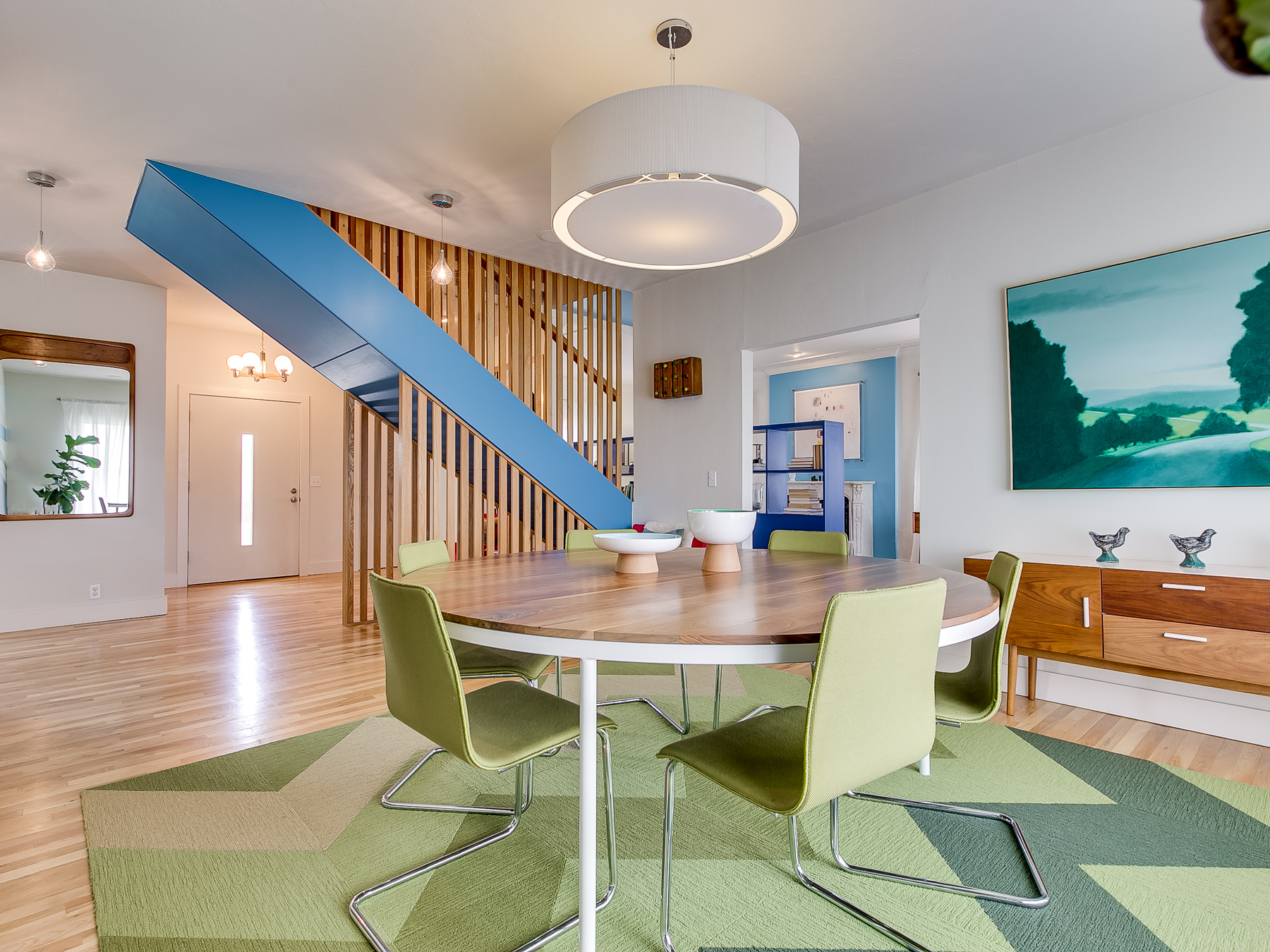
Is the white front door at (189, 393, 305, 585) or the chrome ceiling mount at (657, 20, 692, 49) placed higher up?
the chrome ceiling mount at (657, 20, 692, 49)

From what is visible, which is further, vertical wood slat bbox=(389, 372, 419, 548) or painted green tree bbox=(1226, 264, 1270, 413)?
vertical wood slat bbox=(389, 372, 419, 548)

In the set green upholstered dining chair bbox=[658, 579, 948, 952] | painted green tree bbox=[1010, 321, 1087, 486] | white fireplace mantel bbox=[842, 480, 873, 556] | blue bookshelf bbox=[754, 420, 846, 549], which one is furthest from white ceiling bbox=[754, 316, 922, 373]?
green upholstered dining chair bbox=[658, 579, 948, 952]

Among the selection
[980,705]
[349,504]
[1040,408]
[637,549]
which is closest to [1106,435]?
[1040,408]

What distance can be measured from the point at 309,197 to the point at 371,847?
333 cm

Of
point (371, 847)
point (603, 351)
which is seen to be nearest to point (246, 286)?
point (603, 351)

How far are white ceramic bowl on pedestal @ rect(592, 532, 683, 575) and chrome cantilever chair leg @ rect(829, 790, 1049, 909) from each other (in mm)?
825

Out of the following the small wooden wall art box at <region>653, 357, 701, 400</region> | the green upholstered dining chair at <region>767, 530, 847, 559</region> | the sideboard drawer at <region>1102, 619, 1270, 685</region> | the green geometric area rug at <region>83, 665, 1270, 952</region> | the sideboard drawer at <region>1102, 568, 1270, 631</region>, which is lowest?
the green geometric area rug at <region>83, 665, 1270, 952</region>

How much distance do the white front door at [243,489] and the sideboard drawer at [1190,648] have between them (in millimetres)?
7343

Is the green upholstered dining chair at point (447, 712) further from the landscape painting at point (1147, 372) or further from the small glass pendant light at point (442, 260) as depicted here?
the landscape painting at point (1147, 372)

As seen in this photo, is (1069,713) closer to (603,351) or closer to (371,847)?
(371,847)

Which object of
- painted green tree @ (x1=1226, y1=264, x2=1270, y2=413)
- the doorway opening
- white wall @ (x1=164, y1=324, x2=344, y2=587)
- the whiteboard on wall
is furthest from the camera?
the whiteboard on wall

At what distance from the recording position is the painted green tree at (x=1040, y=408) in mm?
3234

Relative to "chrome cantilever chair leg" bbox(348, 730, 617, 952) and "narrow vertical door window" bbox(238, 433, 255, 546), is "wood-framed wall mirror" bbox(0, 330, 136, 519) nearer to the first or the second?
"narrow vertical door window" bbox(238, 433, 255, 546)

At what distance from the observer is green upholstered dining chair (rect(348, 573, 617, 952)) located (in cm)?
150
